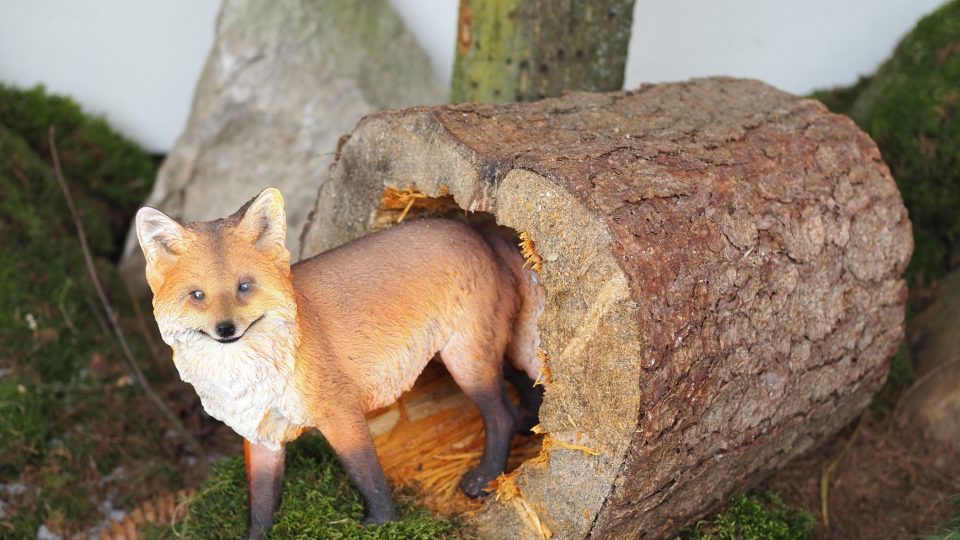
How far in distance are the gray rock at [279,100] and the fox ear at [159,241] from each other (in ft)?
8.97

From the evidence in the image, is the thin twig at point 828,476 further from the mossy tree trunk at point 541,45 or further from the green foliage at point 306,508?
the mossy tree trunk at point 541,45

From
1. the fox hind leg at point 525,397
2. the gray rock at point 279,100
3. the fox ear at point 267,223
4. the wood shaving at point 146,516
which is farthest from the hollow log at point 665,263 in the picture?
the gray rock at point 279,100

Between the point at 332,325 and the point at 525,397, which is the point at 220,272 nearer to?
the point at 332,325

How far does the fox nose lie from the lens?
2.53 m

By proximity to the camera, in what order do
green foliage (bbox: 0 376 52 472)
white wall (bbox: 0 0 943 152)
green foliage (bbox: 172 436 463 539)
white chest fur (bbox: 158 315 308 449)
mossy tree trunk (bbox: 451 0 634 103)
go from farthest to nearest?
white wall (bbox: 0 0 943 152) < mossy tree trunk (bbox: 451 0 634 103) < green foliage (bbox: 0 376 52 472) < green foliage (bbox: 172 436 463 539) < white chest fur (bbox: 158 315 308 449)

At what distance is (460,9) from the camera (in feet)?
14.2

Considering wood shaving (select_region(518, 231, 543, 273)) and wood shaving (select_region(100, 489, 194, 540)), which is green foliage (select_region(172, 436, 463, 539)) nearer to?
wood shaving (select_region(100, 489, 194, 540))

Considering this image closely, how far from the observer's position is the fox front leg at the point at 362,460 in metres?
2.92

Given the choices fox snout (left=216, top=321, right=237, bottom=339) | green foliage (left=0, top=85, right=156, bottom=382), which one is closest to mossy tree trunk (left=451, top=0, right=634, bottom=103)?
fox snout (left=216, top=321, right=237, bottom=339)

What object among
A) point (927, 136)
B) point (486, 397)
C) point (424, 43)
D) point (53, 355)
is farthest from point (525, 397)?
point (424, 43)

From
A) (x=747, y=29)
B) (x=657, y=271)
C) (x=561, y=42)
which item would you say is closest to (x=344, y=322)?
(x=657, y=271)

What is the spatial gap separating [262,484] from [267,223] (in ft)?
3.14

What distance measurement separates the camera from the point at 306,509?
125 inches

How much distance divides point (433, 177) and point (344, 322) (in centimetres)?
55
